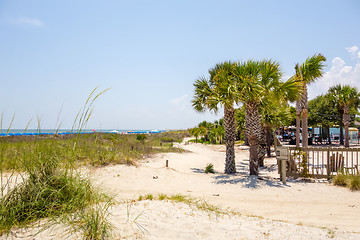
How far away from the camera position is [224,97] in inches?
407

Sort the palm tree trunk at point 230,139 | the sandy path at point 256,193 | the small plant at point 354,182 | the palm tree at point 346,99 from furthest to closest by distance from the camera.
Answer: the palm tree at point 346,99 < the palm tree trunk at point 230,139 < the small plant at point 354,182 < the sandy path at point 256,193

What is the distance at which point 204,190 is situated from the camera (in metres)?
7.96

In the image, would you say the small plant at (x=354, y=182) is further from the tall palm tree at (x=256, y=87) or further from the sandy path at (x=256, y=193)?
the tall palm tree at (x=256, y=87)

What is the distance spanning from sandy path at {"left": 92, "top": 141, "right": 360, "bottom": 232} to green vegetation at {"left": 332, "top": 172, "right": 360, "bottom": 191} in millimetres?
320

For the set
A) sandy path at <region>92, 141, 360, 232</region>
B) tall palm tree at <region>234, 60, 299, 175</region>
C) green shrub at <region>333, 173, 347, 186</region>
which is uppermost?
tall palm tree at <region>234, 60, 299, 175</region>

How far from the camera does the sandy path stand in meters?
5.49

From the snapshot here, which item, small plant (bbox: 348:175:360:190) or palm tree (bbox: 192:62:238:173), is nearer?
small plant (bbox: 348:175:360:190)

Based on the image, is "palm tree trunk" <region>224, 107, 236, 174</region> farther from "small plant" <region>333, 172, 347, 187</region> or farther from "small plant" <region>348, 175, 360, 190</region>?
"small plant" <region>348, 175, 360, 190</region>

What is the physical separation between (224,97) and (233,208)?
5.61 metres

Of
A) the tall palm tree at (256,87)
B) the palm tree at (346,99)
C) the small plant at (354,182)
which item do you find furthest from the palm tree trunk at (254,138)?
the palm tree at (346,99)

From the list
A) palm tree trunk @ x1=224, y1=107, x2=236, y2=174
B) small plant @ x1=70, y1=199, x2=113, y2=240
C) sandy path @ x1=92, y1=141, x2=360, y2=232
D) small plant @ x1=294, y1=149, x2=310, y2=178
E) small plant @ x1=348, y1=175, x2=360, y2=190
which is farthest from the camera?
palm tree trunk @ x1=224, y1=107, x2=236, y2=174

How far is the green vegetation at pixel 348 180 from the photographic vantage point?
26.0 ft

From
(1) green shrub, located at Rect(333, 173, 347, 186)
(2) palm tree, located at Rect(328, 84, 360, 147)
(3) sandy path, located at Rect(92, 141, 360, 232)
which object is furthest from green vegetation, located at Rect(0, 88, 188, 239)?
(2) palm tree, located at Rect(328, 84, 360, 147)

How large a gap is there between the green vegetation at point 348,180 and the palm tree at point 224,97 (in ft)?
14.1
